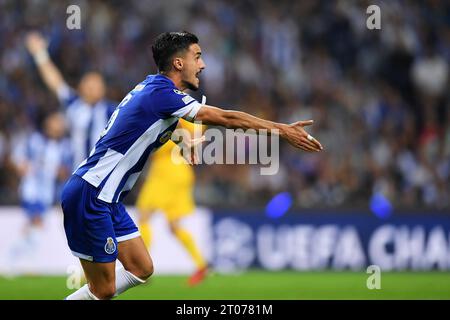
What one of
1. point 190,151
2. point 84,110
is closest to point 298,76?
point 84,110

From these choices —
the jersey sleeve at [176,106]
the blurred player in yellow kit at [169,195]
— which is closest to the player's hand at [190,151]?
the jersey sleeve at [176,106]

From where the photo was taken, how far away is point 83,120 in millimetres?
11484

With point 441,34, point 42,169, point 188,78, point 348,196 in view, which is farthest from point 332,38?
point 188,78

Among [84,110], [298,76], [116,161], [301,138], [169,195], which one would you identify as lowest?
[169,195]

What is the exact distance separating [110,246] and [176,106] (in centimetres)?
113

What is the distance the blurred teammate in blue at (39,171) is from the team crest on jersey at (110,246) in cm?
694

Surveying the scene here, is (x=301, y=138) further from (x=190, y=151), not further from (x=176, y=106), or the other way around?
(x=190, y=151)

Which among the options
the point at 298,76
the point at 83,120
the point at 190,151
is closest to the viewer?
the point at 190,151

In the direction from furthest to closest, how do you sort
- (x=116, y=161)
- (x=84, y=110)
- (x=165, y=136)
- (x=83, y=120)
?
(x=84, y=110)
(x=83, y=120)
(x=165, y=136)
(x=116, y=161)

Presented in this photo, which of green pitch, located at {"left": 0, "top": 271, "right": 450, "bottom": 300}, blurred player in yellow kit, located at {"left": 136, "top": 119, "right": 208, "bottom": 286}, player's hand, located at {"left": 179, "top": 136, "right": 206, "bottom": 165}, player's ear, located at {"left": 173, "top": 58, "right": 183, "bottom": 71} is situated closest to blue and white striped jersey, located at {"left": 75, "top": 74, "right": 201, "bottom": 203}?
player's ear, located at {"left": 173, "top": 58, "right": 183, "bottom": 71}

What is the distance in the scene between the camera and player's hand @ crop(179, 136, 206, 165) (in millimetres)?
7277

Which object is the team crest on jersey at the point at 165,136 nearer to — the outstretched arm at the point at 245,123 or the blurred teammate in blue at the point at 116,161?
the blurred teammate in blue at the point at 116,161

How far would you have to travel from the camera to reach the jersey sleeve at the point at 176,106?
6730 mm
